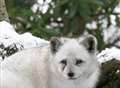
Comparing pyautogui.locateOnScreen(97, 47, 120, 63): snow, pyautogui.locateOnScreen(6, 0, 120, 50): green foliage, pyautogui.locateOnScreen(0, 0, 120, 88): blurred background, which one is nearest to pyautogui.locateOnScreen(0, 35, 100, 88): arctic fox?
pyautogui.locateOnScreen(97, 47, 120, 63): snow

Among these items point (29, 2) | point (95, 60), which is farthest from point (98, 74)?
point (29, 2)

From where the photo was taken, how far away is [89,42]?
8.33 metres

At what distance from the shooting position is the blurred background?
15.3m

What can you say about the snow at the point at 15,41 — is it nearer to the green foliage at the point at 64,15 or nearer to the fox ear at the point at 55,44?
the fox ear at the point at 55,44

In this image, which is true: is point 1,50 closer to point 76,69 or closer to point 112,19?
point 76,69

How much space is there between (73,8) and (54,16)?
2247mm

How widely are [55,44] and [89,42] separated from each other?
0.48 meters

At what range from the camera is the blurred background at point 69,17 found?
15272 mm

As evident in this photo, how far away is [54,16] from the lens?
56.6 feet

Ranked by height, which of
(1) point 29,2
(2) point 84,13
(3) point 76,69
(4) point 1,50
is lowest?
(3) point 76,69

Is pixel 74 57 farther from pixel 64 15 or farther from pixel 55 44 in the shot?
pixel 64 15

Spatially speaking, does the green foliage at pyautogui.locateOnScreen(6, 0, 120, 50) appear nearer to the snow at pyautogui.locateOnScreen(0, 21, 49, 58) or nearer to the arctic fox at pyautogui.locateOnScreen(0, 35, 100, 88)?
the snow at pyautogui.locateOnScreen(0, 21, 49, 58)

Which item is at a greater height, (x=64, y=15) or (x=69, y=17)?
(x=64, y=15)

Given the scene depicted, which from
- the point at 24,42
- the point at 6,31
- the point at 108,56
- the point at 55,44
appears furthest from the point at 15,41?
the point at 55,44
